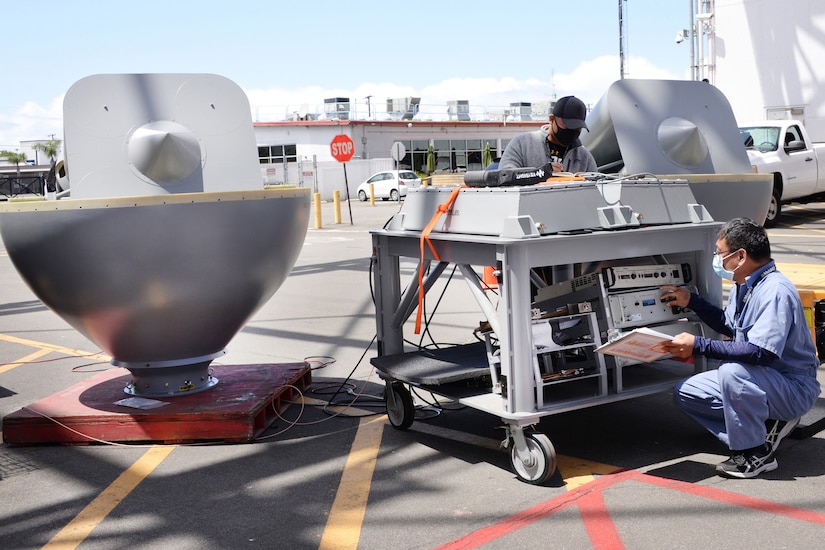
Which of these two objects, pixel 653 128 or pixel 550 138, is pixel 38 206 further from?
pixel 653 128

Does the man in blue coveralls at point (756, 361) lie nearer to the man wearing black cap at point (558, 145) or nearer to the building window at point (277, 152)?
the man wearing black cap at point (558, 145)

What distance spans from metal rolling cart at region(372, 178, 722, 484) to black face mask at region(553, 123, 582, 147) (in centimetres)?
111

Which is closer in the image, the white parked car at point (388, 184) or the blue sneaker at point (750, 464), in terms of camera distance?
the blue sneaker at point (750, 464)

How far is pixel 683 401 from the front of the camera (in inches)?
187

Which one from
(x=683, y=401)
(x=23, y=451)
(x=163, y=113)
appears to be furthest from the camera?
(x=163, y=113)

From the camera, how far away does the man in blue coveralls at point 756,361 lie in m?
4.37

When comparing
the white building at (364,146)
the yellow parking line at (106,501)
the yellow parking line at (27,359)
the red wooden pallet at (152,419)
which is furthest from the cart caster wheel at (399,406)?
the white building at (364,146)

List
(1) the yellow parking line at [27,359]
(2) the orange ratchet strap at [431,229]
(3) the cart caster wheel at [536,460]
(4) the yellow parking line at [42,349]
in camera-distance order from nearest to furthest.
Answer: (3) the cart caster wheel at [536,460] < (2) the orange ratchet strap at [431,229] < (1) the yellow parking line at [27,359] < (4) the yellow parking line at [42,349]

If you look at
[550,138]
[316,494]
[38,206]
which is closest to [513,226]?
[316,494]

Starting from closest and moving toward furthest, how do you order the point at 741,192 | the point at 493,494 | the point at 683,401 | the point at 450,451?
the point at 493,494, the point at 683,401, the point at 450,451, the point at 741,192

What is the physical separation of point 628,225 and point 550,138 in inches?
71.2

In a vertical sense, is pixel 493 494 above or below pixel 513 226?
below

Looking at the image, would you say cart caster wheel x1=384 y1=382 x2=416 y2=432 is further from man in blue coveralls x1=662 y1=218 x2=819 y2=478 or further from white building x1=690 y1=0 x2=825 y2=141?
white building x1=690 y1=0 x2=825 y2=141

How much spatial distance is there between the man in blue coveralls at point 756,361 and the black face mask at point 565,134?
1945mm
